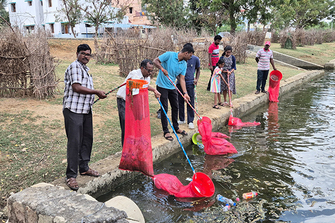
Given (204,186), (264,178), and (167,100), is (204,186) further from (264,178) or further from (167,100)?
(167,100)

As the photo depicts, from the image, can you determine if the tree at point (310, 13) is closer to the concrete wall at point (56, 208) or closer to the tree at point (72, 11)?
the tree at point (72, 11)

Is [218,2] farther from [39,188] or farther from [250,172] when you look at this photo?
[39,188]

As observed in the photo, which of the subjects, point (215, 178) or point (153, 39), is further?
point (153, 39)

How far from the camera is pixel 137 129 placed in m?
3.62

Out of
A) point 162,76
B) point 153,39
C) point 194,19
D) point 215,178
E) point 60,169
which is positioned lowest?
point 215,178

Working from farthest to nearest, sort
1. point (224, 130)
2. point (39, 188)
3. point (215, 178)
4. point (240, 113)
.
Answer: point (240, 113) < point (224, 130) < point (215, 178) < point (39, 188)

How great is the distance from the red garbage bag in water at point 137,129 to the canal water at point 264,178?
1.66 feet

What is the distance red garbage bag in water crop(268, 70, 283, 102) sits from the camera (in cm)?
916

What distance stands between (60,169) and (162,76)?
2.30 m

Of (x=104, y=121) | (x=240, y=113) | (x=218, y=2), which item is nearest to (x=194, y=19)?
(x=218, y=2)

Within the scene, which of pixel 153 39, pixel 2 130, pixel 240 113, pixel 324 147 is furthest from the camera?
pixel 153 39

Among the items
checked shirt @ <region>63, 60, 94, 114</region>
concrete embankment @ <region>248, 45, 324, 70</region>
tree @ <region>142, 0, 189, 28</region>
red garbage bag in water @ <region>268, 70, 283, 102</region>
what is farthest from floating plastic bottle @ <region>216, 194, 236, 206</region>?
tree @ <region>142, 0, 189, 28</region>

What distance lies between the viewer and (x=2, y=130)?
16.1 ft

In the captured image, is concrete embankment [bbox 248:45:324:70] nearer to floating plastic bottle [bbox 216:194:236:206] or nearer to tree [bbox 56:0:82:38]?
tree [bbox 56:0:82:38]
